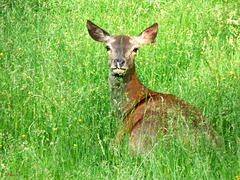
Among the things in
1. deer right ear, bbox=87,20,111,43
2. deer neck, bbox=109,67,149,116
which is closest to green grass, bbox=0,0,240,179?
deer neck, bbox=109,67,149,116

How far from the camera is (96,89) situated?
654cm

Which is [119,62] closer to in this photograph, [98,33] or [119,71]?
[119,71]

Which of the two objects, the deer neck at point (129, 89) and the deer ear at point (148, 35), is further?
the deer ear at point (148, 35)

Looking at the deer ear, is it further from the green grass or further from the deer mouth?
the deer mouth

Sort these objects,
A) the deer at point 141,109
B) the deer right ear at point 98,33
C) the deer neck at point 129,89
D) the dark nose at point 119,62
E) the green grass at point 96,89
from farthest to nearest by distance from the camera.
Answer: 1. the deer right ear at point 98,33
2. the deer neck at point 129,89
3. the dark nose at point 119,62
4. the deer at point 141,109
5. the green grass at point 96,89

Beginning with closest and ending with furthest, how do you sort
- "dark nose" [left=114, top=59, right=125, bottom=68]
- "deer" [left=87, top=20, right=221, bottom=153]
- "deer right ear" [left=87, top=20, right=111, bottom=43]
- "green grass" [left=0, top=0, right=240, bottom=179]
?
"green grass" [left=0, top=0, right=240, bottom=179] < "deer" [left=87, top=20, right=221, bottom=153] < "dark nose" [left=114, top=59, right=125, bottom=68] < "deer right ear" [left=87, top=20, right=111, bottom=43]

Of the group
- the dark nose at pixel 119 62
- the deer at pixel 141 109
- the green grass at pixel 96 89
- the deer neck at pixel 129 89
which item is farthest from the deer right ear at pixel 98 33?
Result: the dark nose at pixel 119 62

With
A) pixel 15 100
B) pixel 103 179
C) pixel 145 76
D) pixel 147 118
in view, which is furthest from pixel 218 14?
pixel 103 179

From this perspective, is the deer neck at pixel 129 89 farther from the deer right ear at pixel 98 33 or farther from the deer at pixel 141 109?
the deer right ear at pixel 98 33

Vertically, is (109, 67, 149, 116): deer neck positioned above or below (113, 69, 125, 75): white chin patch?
below

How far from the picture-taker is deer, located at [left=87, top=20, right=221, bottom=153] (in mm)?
4953

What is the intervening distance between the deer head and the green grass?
31 cm

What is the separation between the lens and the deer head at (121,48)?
5906mm

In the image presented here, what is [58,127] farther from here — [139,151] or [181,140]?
[181,140]
